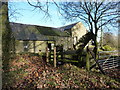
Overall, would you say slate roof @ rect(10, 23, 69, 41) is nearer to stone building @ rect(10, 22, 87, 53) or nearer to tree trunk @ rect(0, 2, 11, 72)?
stone building @ rect(10, 22, 87, 53)

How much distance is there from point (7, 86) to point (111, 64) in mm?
8813

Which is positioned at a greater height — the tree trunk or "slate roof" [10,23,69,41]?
"slate roof" [10,23,69,41]

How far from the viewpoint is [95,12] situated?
35.0 feet

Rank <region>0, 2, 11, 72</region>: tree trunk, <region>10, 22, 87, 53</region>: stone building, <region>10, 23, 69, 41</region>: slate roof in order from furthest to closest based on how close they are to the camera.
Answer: <region>10, 23, 69, 41</region>: slate roof → <region>10, 22, 87, 53</region>: stone building → <region>0, 2, 11, 72</region>: tree trunk

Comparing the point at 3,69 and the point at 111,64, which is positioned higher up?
the point at 3,69

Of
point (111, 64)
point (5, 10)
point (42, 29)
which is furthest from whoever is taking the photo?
point (42, 29)

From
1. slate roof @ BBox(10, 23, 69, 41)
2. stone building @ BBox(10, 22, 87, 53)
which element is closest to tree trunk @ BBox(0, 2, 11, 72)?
stone building @ BBox(10, 22, 87, 53)

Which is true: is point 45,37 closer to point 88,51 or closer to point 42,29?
point 42,29

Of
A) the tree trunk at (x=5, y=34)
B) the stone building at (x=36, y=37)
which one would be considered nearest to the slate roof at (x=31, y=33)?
the stone building at (x=36, y=37)

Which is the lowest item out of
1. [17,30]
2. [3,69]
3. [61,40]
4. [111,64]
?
[111,64]

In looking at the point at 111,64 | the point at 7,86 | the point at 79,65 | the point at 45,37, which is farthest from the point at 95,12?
the point at 45,37

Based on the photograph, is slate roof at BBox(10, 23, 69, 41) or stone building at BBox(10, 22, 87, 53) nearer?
stone building at BBox(10, 22, 87, 53)

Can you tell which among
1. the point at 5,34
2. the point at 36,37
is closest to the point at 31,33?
the point at 36,37

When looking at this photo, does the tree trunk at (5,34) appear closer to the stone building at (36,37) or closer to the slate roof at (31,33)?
the stone building at (36,37)
